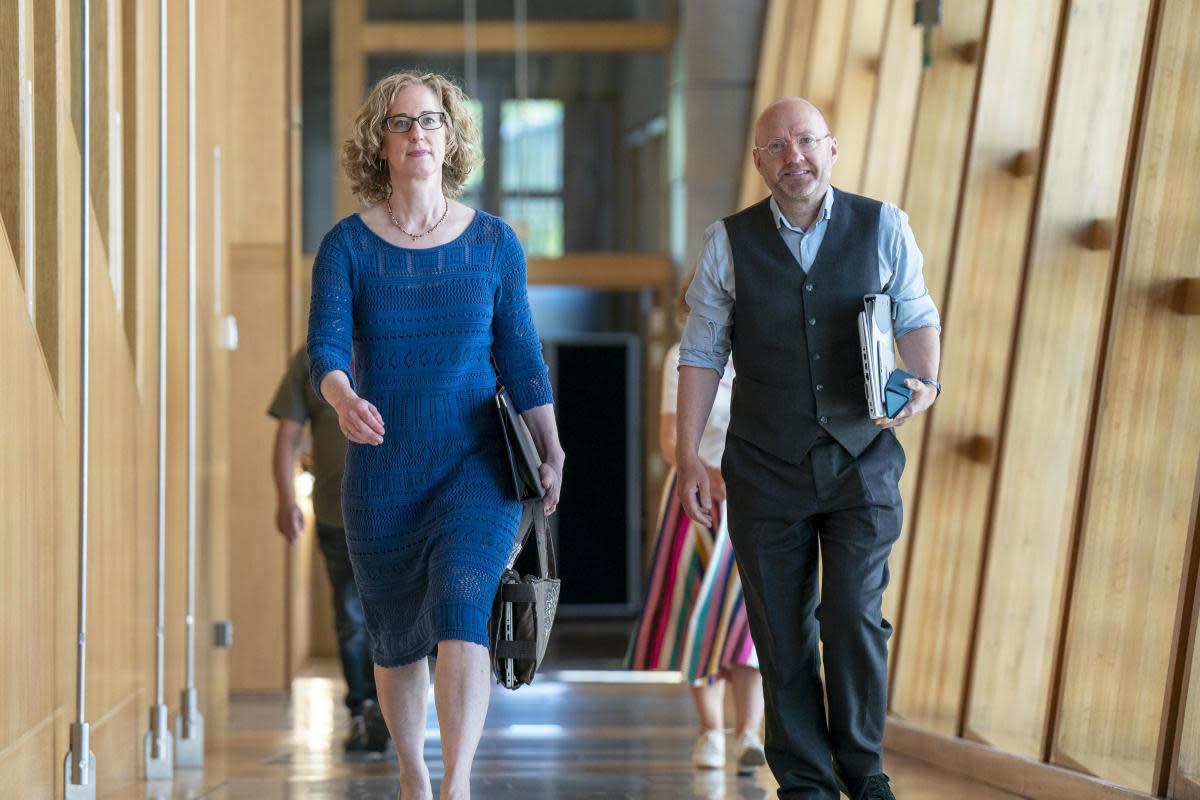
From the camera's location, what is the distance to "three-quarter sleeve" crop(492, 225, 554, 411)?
3.61 metres

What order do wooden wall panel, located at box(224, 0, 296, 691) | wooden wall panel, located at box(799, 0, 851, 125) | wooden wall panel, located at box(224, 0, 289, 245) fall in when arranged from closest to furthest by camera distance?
wooden wall panel, located at box(799, 0, 851, 125), wooden wall panel, located at box(224, 0, 296, 691), wooden wall panel, located at box(224, 0, 289, 245)

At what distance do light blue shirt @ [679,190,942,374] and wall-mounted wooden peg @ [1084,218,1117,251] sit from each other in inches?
52.4

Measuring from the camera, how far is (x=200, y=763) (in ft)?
17.2

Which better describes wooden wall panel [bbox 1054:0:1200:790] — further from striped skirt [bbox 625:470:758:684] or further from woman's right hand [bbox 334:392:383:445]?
woman's right hand [bbox 334:392:383:445]

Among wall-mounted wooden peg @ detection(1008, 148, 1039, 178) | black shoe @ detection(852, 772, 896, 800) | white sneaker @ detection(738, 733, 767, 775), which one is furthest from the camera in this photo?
wall-mounted wooden peg @ detection(1008, 148, 1039, 178)

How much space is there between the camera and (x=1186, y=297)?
Answer: 13.4 ft

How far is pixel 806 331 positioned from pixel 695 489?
1.36ft

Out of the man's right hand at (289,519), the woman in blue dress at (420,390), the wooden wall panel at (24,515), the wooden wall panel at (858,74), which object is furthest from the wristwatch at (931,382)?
the wooden wall panel at (858,74)

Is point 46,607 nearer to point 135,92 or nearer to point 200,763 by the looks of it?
point 200,763

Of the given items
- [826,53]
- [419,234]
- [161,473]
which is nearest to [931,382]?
[419,234]

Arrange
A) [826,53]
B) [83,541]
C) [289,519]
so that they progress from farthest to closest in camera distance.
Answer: [826,53], [289,519], [83,541]

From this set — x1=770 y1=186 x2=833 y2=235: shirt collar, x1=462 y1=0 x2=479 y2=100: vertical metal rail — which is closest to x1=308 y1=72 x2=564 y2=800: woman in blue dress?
x1=770 y1=186 x2=833 y2=235: shirt collar

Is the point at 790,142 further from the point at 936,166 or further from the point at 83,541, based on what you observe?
the point at 936,166

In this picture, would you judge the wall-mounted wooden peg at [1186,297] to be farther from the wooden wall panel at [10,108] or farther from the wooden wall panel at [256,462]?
the wooden wall panel at [256,462]
